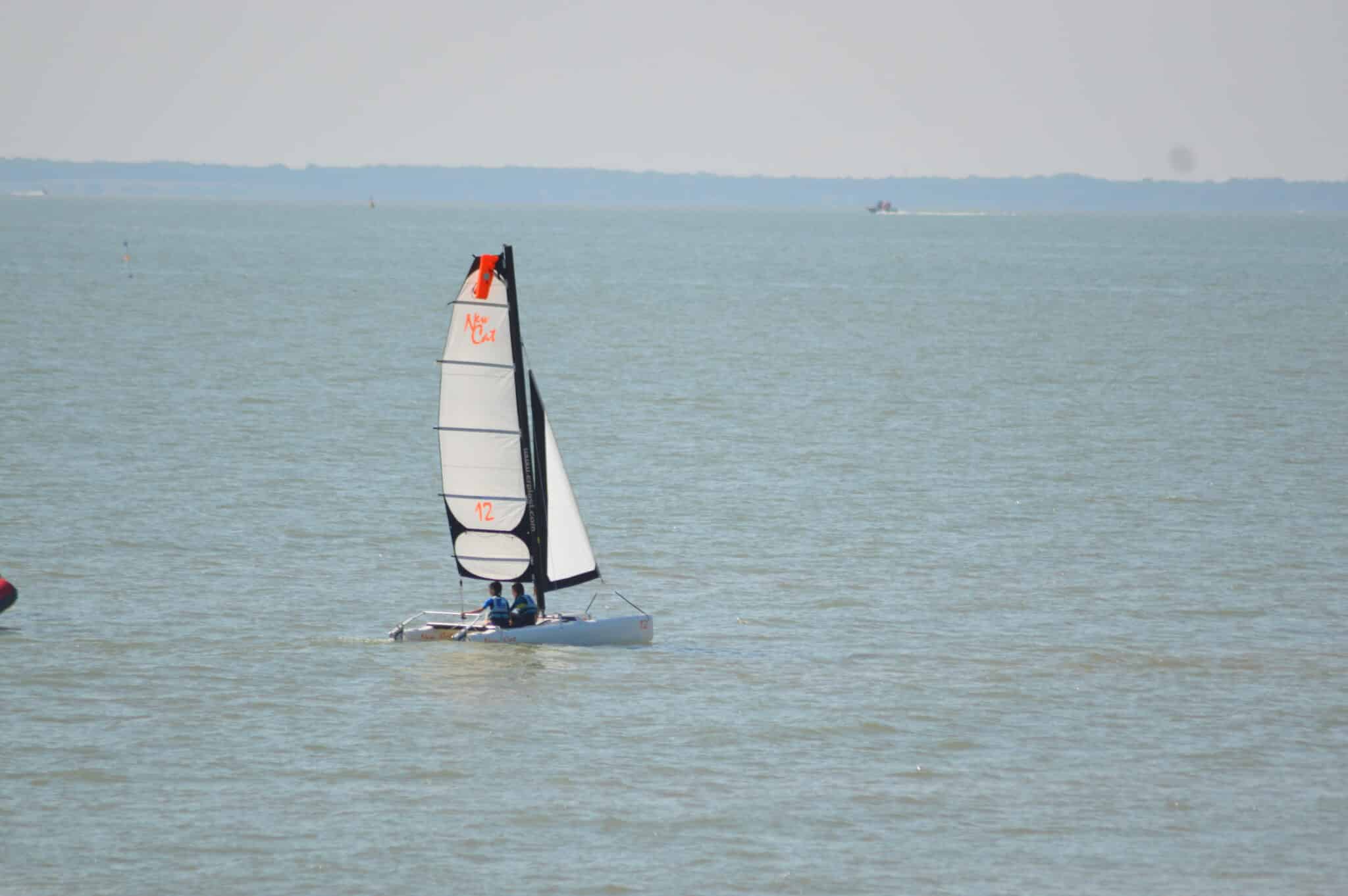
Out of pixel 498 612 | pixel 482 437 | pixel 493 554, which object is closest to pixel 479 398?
pixel 482 437

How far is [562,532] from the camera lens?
36.8m

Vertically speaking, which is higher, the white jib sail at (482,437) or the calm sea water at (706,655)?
the white jib sail at (482,437)

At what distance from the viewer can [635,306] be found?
480ft

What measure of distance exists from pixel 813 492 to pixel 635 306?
92223 mm

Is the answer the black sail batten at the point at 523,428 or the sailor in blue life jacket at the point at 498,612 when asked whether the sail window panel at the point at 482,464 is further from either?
the sailor in blue life jacket at the point at 498,612

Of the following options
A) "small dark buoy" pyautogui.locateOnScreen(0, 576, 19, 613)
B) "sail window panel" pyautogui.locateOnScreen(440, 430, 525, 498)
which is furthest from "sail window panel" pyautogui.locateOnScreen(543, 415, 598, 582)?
"small dark buoy" pyautogui.locateOnScreen(0, 576, 19, 613)

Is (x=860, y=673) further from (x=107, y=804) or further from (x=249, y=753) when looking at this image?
(x=107, y=804)

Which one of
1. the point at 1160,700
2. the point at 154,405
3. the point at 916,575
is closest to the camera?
the point at 1160,700

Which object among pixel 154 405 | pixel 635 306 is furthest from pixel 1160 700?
pixel 635 306

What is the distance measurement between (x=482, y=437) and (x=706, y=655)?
19.5 feet

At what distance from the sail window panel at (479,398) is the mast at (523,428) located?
143 millimetres

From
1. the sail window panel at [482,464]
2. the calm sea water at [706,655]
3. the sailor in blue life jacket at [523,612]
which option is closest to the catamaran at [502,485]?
the sail window panel at [482,464]

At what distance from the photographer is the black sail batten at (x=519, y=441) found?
35219 millimetres

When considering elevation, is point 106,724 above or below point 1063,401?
below
